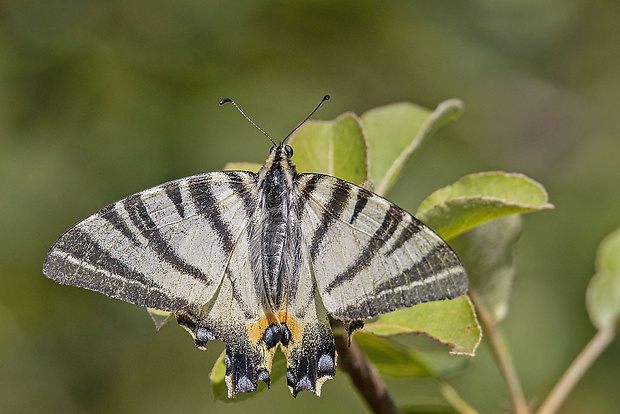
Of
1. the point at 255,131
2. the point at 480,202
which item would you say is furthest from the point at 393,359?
the point at 255,131

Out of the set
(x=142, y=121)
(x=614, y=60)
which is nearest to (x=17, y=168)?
(x=142, y=121)

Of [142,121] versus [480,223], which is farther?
[142,121]

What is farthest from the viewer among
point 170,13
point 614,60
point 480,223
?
point 614,60

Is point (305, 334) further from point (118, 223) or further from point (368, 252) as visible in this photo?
point (118, 223)

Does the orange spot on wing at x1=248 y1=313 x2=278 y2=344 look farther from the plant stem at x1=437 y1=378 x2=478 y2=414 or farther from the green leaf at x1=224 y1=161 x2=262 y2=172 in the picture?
the plant stem at x1=437 y1=378 x2=478 y2=414

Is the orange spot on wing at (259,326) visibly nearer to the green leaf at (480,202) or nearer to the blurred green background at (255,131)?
the green leaf at (480,202)

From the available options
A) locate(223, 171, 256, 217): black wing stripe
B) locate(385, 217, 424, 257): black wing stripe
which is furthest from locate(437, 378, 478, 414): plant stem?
locate(223, 171, 256, 217): black wing stripe

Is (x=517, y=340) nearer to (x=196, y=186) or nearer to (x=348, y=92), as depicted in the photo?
(x=348, y=92)
